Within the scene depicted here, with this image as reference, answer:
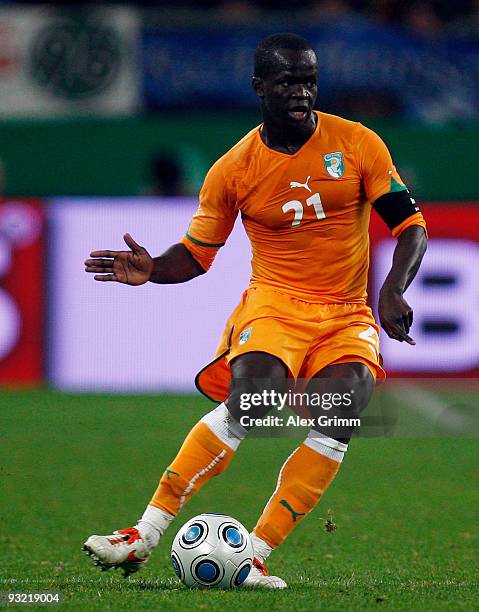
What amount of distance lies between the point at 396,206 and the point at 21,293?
235 inches

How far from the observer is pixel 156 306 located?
34.5ft

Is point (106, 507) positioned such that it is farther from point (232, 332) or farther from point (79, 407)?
point (79, 407)

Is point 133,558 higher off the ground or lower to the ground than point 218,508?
higher

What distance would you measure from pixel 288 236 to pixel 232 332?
0.40m

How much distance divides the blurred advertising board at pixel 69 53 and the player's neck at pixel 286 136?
25.5 feet

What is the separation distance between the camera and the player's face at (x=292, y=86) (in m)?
4.76

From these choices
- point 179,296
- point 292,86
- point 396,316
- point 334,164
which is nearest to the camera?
point 396,316

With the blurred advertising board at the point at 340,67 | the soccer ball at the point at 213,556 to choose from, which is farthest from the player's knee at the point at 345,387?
the blurred advertising board at the point at 340,67

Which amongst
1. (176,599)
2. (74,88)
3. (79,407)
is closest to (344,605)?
(176,599)

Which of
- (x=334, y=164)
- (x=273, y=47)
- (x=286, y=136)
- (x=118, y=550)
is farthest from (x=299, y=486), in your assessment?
(x=273, y=47)

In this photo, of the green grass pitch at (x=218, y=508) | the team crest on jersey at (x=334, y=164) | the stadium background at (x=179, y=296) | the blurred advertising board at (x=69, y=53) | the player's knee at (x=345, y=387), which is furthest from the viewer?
the blurred advertising board at (x=69, y=53)

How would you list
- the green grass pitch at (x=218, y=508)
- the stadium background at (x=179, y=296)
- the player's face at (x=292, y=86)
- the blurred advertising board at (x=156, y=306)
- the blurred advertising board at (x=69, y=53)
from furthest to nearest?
the blurred advertising board at (x=69, y=53) < the blurred advertising board at (x=156, y=306) < the stadium background at (x=179, y=296) < the player's face at (x=292, y=86) < the green grass pitch at (x=218, y=508)

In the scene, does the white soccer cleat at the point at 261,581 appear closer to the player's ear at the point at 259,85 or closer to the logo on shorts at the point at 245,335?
the logo on shorts at the point at 245,335

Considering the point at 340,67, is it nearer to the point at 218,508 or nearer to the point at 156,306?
the point at 156,306
